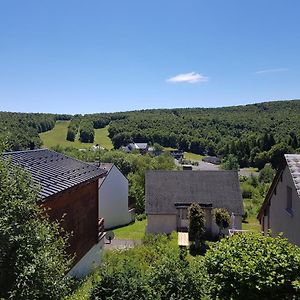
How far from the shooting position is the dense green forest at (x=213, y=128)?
298 ft

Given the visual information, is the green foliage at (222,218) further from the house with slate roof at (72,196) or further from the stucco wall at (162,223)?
the house with slate roof at (72,196)

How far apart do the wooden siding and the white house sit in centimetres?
Answer: 2285

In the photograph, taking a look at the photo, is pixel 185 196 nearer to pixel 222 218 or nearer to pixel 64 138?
pixel 222 218

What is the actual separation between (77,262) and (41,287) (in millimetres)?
8846

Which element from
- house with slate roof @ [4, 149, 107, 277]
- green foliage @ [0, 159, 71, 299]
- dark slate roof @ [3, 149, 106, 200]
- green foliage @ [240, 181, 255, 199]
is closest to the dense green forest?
green foliage @ [240, 181, 255, 199]

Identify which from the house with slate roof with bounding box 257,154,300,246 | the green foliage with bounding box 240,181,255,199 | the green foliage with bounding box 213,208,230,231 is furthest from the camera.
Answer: the green foliage with bounding box 240,181,255,199

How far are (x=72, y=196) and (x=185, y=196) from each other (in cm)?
1985

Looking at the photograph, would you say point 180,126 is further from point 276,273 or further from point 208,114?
point 276,273

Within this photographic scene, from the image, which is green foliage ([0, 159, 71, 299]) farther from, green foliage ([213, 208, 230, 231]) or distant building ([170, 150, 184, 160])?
distant building ([170, 150, 184, 160])

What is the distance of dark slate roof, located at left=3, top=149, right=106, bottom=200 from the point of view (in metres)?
11.6

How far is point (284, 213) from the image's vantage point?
45.8 feet

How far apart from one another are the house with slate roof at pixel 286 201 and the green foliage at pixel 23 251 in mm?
7995

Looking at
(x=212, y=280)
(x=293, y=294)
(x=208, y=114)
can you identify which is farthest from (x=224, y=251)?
(x=208, y=114)

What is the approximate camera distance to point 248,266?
7.70 metres
